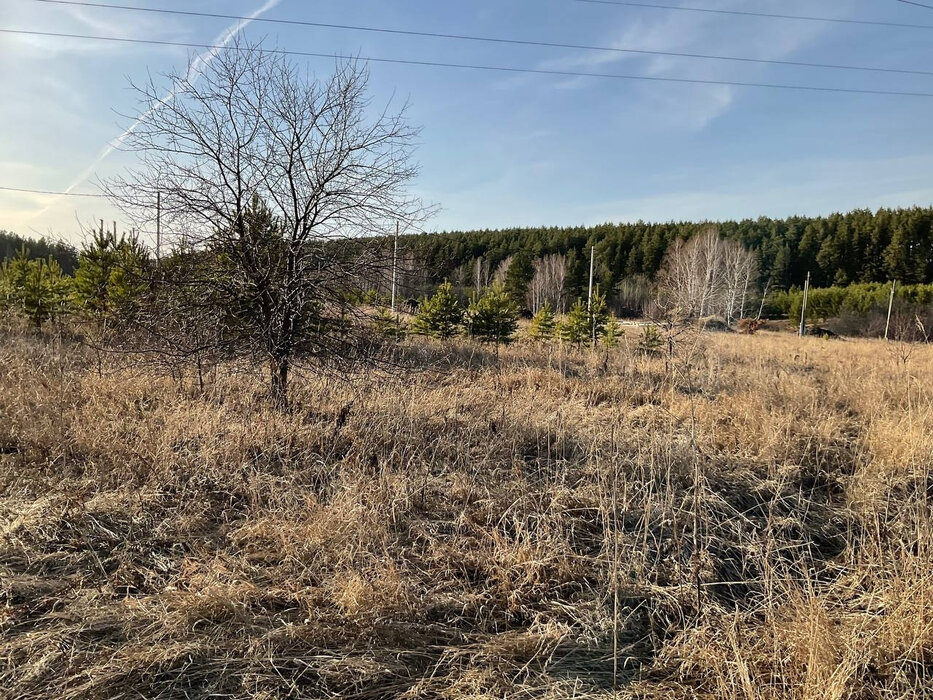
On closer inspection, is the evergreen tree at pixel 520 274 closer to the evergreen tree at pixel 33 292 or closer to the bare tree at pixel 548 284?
the bare tree at pixel 548 284

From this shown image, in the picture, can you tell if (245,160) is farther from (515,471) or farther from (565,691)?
(565,691)

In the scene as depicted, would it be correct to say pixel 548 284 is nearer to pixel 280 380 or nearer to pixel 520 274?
pixel 520 274

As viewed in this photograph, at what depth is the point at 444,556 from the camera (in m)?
2.83

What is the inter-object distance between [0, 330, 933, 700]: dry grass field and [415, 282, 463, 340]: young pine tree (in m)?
11.1

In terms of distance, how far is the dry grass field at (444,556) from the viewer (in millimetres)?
2020

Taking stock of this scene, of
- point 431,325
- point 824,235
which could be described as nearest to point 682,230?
point 824,235

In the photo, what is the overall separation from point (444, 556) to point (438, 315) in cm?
1382

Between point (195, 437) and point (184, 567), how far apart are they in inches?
71.4

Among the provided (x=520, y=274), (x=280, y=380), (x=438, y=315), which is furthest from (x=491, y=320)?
(x=520, y=274)

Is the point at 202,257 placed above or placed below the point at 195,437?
above

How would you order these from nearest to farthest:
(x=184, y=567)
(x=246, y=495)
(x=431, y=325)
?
(x=184, y=567), (x=246, y=495), (x=431, y=325)

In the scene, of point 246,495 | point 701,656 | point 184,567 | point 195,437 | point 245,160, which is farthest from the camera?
point 245,160

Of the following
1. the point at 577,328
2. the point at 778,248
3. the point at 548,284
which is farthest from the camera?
the point at 778,248

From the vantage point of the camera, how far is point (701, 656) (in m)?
2.10
